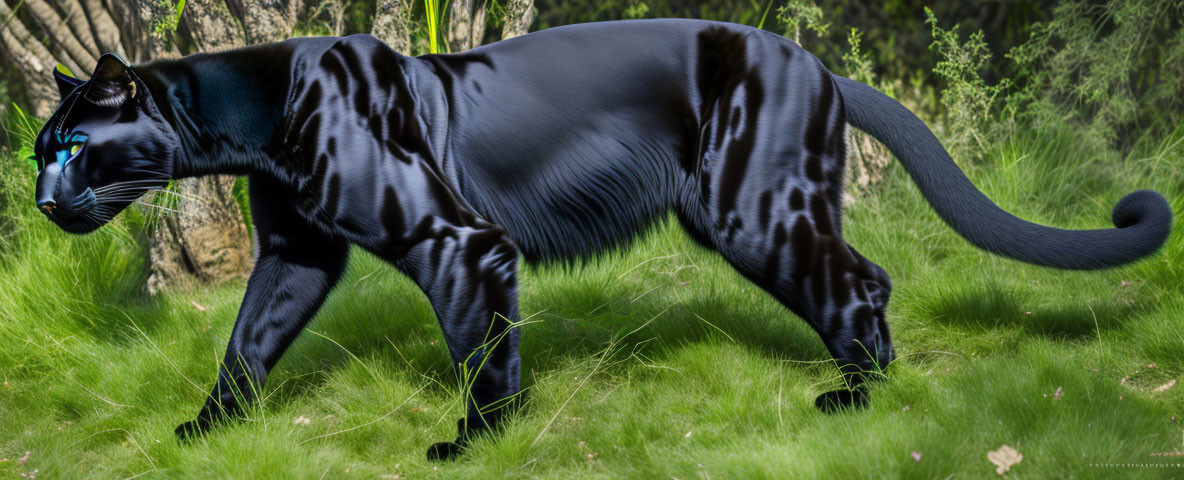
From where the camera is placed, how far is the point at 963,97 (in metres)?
4.88

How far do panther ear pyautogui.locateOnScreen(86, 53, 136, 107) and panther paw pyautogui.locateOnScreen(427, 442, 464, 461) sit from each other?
1.41 m

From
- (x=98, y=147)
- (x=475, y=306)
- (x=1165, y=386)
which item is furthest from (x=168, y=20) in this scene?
(x=1165, y=386)

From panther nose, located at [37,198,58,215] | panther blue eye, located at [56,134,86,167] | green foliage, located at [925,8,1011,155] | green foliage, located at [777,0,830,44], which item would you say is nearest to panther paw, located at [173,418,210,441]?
panther nose, located at [37,198,58,215]

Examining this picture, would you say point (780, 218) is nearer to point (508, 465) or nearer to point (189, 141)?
point (508, 465)

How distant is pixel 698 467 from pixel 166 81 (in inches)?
78.1

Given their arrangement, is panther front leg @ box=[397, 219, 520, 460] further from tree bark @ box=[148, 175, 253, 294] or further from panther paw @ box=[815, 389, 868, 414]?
tree bark @ box=[148, 175, 253, 294]

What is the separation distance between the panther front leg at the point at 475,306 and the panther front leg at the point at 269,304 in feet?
1.62

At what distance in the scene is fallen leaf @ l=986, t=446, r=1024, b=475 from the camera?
7.28ft

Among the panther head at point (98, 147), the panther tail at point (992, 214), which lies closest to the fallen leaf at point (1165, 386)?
the panther tail at point (992, 214)

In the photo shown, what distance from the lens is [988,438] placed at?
2.41 meters

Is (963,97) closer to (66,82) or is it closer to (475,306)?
(475,306)

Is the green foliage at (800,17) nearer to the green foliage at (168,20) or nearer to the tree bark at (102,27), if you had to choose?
the green foliage at (168,20)

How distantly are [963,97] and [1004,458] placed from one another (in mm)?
3117

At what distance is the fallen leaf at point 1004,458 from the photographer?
2.22 meters
